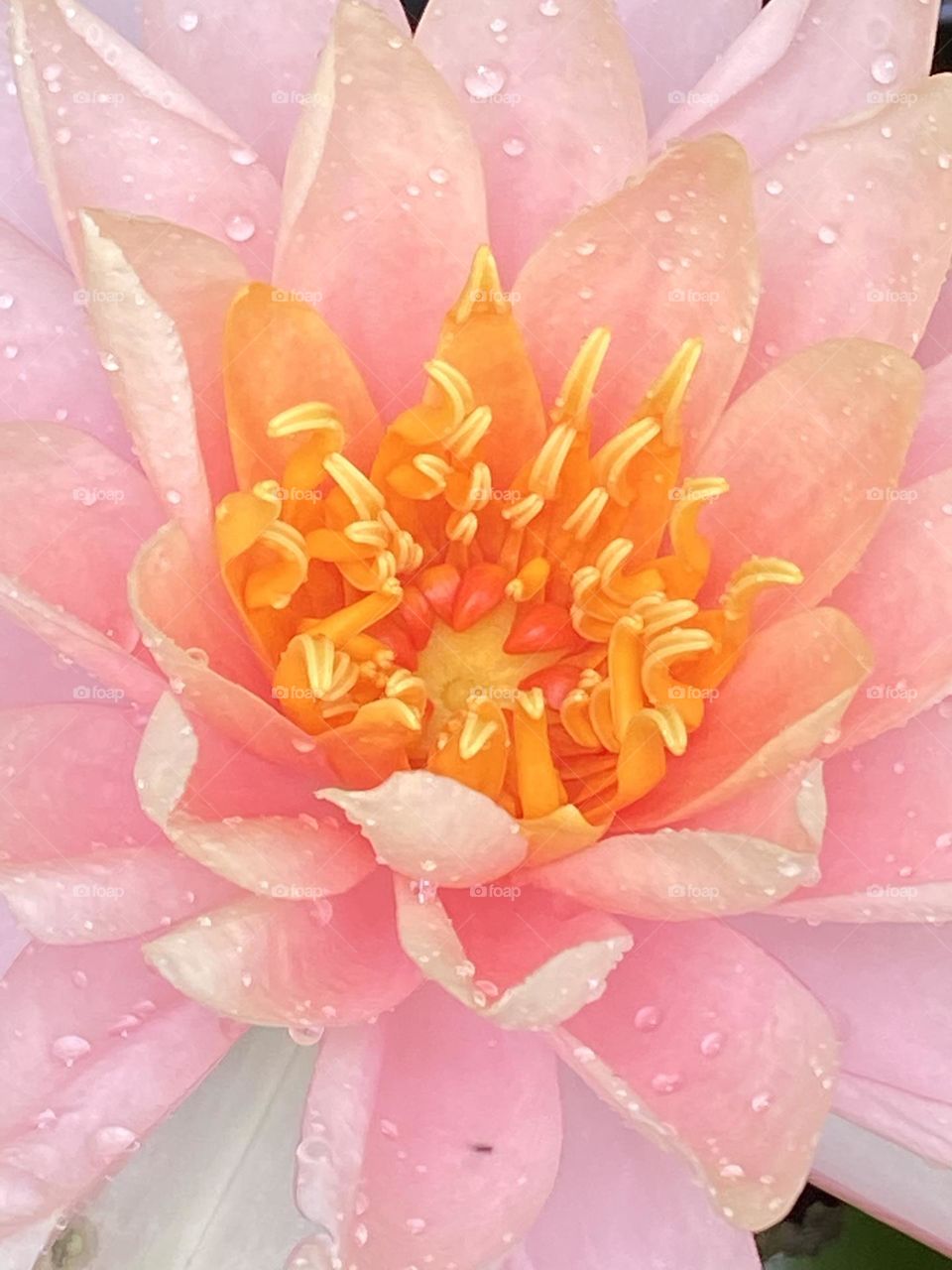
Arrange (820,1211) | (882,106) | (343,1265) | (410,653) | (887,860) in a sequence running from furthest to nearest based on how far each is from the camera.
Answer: (820,1211) < (410,653) < (882,106) < (887,860) < (343,1265)

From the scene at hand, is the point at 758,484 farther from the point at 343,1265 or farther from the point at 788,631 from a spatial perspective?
the point at 343,1265

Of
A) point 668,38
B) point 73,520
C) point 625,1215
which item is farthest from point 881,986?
point 668,38

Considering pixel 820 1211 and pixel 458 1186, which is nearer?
pixel 458 1186

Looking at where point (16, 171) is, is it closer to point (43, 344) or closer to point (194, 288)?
point (43, 344)

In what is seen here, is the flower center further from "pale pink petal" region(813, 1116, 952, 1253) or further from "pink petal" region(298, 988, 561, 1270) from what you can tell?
"pale pink petal" region(813, 1116, 952, 1253)

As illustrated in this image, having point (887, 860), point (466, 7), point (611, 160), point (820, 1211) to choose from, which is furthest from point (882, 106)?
point (820, 1211)

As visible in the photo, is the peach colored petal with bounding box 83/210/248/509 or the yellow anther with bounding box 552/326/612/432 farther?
the yellow anther with bounding box 552/326/612/432

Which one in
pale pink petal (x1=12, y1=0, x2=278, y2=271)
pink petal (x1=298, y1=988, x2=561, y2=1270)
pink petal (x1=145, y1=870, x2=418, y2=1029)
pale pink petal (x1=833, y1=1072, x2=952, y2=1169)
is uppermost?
pale pink petal (x1=12, y1=0, x2=278, y2=271)

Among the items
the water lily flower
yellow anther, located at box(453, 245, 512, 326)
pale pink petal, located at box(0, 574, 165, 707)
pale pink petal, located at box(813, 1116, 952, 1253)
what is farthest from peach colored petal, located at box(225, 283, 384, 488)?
pale pink petal, located at box(813, 1116, 952, 1253)
